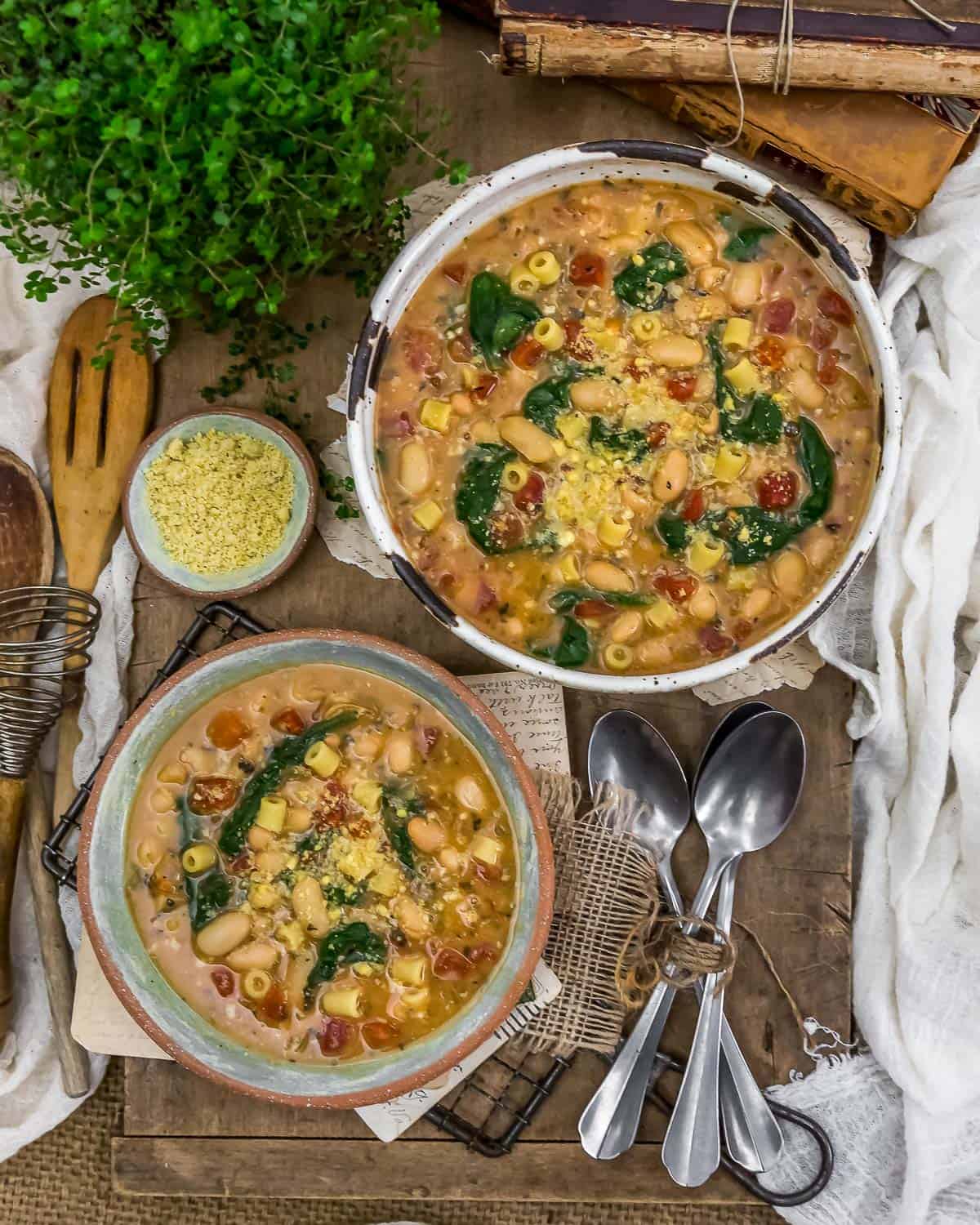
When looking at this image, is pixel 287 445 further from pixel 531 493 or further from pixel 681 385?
pixel 681 385

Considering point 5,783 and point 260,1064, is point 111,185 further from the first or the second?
point 260,1064

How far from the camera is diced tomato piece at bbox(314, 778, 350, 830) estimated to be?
Answer: 262cm

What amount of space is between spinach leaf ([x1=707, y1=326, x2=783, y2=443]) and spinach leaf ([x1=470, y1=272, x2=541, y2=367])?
0.38 metres

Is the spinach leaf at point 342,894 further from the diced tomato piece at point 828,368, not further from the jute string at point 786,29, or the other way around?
the jute string at point 786,29

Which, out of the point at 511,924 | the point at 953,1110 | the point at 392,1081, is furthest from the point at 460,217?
the point at 953,1110

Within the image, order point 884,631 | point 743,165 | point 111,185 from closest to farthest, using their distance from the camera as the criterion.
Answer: point 111,185 < point 743,165 < point 884,631

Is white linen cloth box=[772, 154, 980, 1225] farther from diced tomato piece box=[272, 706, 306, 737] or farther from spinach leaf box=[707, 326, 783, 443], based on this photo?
diced tomato piece box=[272, 706, 306, 737]

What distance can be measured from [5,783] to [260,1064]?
872 mm

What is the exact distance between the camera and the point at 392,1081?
2.47 metres

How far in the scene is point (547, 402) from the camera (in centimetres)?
244

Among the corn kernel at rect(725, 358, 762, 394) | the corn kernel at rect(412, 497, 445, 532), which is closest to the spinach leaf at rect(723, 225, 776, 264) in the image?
the corn kernel at rect(725, 358, 762, 394)

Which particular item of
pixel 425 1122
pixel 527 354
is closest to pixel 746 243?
pixel 527 354

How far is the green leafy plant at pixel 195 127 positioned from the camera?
197 cm

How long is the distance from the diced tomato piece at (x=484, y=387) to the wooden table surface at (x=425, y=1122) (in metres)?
0.46
